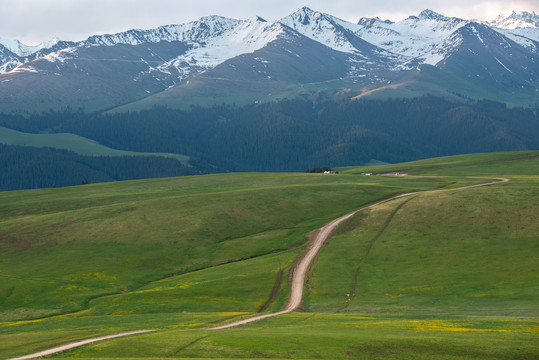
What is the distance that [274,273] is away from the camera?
98625mm

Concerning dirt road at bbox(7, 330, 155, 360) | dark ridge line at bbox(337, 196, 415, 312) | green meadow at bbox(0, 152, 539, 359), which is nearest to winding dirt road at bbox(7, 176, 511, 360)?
dirt road at bbox(7, 330, 155, 360)

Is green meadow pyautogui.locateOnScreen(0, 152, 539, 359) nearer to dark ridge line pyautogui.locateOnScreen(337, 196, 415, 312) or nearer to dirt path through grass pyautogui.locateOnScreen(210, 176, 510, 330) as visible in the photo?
dark ridge line pyautogui.locateOnScreen(337, 196, 415, 312)

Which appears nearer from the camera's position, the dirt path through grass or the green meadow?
the green meadow

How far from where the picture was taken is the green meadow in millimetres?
48062

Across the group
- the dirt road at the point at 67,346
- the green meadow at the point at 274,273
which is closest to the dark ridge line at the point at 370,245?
the green meadow at the point at 274,273

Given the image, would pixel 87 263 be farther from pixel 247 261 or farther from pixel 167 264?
pixel 247 261

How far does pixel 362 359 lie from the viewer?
43.0 m

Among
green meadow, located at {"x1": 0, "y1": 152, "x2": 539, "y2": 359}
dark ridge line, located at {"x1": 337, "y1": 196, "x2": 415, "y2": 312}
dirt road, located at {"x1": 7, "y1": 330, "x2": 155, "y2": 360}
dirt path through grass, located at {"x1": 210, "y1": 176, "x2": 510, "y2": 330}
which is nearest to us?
dirt road, located at {"x1": 7, "y1": 330, "x2": 155, "y2": 360}

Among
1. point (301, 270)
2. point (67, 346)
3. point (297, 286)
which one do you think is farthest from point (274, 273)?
point (67, 346)

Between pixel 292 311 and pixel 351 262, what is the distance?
89.4ft

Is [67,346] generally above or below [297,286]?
above

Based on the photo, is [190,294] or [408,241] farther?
[408,241]

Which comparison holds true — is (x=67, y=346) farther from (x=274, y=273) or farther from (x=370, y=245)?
(x=370, y=245)

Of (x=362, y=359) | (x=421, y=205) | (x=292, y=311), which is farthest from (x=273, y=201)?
(x=362, y=359)
